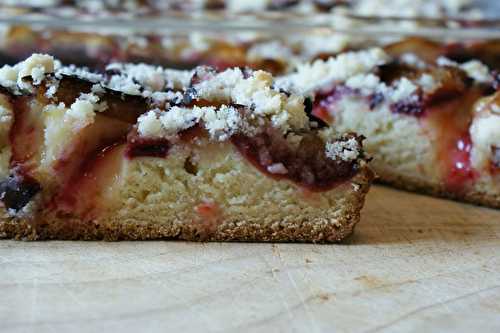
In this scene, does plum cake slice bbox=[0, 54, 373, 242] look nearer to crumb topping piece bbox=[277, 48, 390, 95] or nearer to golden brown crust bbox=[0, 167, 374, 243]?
golden brown crust bbox=[0, 167, 374, 243]

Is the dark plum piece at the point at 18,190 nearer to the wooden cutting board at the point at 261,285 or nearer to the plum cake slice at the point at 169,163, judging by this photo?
the plum cake slice at the point at 169,163

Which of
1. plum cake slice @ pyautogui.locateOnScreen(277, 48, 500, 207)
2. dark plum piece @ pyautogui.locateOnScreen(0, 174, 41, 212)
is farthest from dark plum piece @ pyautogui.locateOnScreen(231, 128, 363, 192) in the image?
dark plum piece @ pyautogui.locateOnScreen(0, 174, 41, 212)

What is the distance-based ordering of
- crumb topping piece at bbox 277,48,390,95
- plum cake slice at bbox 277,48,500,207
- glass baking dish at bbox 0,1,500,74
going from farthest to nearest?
1. glass baking dish at bbox 0,1,500,74
2. crumb topping piece at bbox 277,48,390,95
3. plum cake slice at bbox 277,48,500,207

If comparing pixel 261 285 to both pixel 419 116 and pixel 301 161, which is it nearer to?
pixel 301 161

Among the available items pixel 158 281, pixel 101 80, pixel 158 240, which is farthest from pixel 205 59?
pixel 158 281

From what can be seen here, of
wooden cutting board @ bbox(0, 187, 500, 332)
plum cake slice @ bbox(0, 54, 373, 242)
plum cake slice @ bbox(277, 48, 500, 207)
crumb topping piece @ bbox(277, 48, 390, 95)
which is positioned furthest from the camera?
crumb topping piece @ bbox(277, 48, 390, 95)

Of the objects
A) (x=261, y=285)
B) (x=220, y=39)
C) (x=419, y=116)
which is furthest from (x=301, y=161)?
(x=220, y=39)
